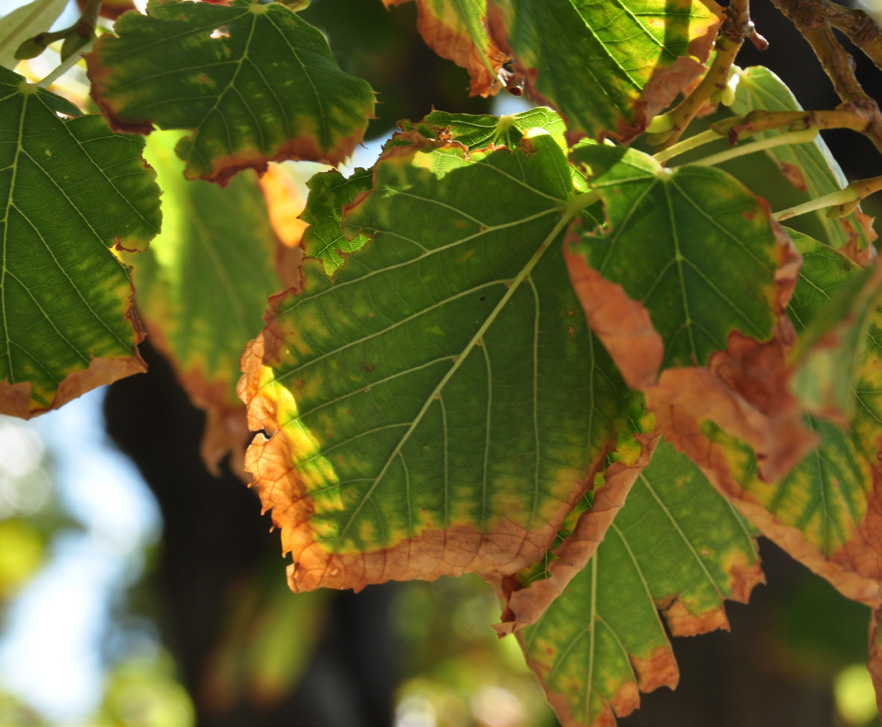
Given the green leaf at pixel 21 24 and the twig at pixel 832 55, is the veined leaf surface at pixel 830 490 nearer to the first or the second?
the twig at pixel 832 55

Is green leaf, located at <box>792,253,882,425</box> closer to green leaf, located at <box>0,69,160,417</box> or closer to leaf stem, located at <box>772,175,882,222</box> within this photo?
leaf stem, located at <box>772,175,882,222</box>

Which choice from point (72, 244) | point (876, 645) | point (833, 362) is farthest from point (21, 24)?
point (876, 645)

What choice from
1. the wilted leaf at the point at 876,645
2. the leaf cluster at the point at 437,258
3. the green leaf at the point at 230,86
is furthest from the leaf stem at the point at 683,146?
the wilted leaf at the point at 876,645

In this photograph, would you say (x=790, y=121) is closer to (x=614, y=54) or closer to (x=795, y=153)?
(x=614, y=54)

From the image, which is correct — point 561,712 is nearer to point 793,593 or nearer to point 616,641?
point 616,641

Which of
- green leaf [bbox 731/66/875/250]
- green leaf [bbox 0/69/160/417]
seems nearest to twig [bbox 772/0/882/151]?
green leaf [bbox 731/66/875/250]

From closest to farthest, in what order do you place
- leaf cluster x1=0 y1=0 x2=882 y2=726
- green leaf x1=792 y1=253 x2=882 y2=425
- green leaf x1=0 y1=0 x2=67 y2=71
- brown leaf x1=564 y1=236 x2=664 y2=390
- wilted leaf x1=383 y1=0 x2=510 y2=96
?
green leaf x1=792 y1=253 x2=882 y2=425
brown leaf x1=564 y1=236 x2=664 y2=390
leaf cluster x1=0 y1=0 x2=882 y2=726
wilted leaf x1=383 y1=0 x2=510 y2=96
green leaf x1=0 y1=0 x2=67 y2=71

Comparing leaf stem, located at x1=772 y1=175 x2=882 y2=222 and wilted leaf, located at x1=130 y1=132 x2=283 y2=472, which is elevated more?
leaf stem, located at x1=772 y1=175 x2=882 y2=222
